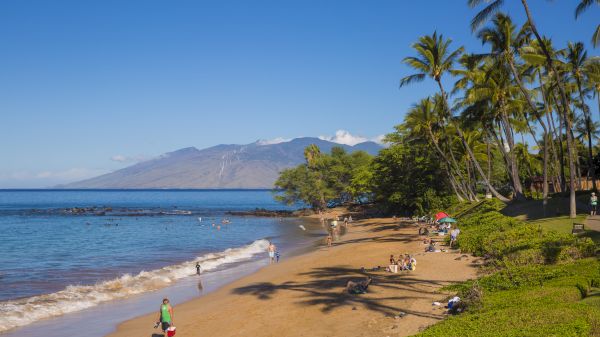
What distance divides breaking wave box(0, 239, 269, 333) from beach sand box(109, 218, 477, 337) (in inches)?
161

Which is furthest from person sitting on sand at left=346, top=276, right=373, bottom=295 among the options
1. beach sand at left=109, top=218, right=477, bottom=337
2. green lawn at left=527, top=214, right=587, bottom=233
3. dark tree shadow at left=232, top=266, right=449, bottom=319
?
green lawn at left=527, top=214, right=587, bottom=233

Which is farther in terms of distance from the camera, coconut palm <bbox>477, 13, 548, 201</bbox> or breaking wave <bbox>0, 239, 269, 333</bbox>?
coconut palm <bbox>477, 13, 548, 201</bbox>

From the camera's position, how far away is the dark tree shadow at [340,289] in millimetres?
17422

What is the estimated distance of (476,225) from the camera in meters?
33.3

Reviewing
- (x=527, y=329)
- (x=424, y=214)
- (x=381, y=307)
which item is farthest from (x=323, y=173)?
(x=527, y=329)

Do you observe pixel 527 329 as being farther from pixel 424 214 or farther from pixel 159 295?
pixel 424 214

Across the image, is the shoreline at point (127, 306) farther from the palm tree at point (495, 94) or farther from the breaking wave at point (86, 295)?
the palm tree at point (495, 94)

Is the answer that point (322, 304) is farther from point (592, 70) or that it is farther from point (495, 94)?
point (592, 70)

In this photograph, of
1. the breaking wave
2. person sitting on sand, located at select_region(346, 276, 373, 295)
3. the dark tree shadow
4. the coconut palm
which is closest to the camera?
the dark tree shadow

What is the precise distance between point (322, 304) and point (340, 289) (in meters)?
2.35

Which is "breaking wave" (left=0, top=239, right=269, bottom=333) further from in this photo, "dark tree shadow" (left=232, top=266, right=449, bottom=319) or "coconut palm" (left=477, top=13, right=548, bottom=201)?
"coconut palm" (left=477, top=13, right=548, bottom=201)

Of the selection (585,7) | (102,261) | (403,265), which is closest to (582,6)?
(585,7)

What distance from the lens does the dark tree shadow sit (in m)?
17.4

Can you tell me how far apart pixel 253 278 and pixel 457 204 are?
29.7 m
